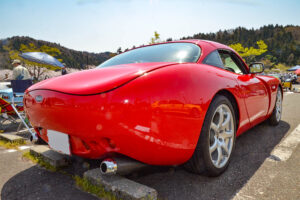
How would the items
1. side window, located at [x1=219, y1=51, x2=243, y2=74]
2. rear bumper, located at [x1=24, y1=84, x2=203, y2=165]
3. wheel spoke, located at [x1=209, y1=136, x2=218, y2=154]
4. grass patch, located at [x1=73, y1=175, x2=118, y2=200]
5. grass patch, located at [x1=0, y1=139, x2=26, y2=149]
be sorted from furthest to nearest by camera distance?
1. grass patch, located at [x1=0, y1=139, x2=26, y2=149]
2. side window, located at [x1=219, y1=51, x2=243, y2=74]
3. wheel spoke, located at [x1=209, y1=136, x2=218, y2=154]
4. grass patch, located at [x1=73, y1=175, x2=118, y2=200]
5. rear bumper, located at [x1=24, y1=84, x2=203, y2=165]

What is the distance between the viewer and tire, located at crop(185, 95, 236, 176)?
5.57ft

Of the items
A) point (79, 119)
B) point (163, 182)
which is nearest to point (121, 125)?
point (79, 119)

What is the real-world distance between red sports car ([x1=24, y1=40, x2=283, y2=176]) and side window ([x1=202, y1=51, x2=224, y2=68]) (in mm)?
30

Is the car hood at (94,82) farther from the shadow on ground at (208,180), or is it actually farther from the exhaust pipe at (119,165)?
the shadow on ground at (208,180)

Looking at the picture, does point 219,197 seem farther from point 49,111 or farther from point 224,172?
point 49,111

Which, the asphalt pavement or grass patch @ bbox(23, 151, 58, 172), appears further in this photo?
grass patch @ bbox(23, 151, 58, 172)

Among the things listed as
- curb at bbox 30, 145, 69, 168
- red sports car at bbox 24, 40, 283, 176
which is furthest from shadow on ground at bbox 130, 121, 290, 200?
curb at bbox 30, 145, 69, 168

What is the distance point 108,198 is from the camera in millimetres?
1514

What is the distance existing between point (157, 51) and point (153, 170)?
1140 mm

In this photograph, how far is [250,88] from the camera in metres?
2.45

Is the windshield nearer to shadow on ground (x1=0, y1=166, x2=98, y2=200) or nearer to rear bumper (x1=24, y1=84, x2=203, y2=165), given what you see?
rear bumper (x1=24, y1=84, x2=203, y2=165)

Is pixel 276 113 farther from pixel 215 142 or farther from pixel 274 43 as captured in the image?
pixel 274 43

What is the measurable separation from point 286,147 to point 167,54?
1.91 m

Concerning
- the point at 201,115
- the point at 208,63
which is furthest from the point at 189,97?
the point at 208,63
